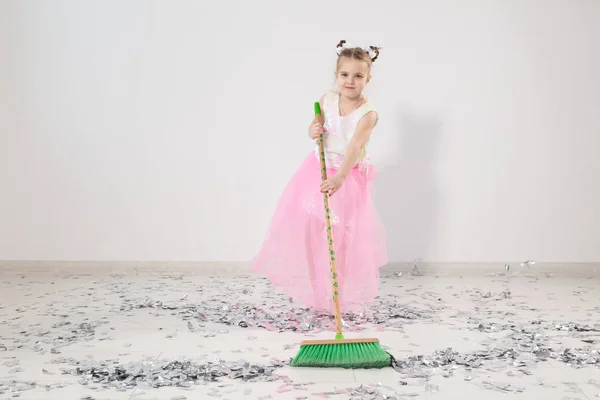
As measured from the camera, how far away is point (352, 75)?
324 centimetres

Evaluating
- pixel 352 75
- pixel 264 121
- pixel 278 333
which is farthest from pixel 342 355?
pixel 264 121

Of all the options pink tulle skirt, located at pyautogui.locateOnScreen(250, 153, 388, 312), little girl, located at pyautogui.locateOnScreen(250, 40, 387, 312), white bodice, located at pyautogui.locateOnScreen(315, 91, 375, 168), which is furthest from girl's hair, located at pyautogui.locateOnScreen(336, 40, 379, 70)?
pink tulle skirt, located at pyautogui.locateOnScreen(250, 153, 388, 312)

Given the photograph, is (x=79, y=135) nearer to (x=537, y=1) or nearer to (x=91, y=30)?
(x=91, y=30)

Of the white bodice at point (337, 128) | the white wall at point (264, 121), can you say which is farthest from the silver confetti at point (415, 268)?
the white bodice at point (337, 128)

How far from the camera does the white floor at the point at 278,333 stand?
2.28 meters

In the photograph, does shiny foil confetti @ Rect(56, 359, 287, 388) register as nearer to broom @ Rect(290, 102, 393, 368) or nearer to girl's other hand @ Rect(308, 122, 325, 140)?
broom @ Rect(290, 102, 393, 368)

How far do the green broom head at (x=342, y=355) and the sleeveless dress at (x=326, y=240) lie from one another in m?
0.78

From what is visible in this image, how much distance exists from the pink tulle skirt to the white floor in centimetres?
11

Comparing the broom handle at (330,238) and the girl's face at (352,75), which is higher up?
the girl's face at (352,75)

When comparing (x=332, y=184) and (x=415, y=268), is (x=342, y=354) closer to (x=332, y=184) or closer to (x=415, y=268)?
(x=332, y=184)

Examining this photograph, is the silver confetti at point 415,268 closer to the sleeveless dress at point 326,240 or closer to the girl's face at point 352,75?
the sleeveless dress at point 326,240

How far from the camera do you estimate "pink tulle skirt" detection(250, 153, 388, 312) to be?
330cm

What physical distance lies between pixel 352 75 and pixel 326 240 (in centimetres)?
69

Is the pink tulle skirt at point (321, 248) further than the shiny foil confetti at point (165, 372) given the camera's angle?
Yes
